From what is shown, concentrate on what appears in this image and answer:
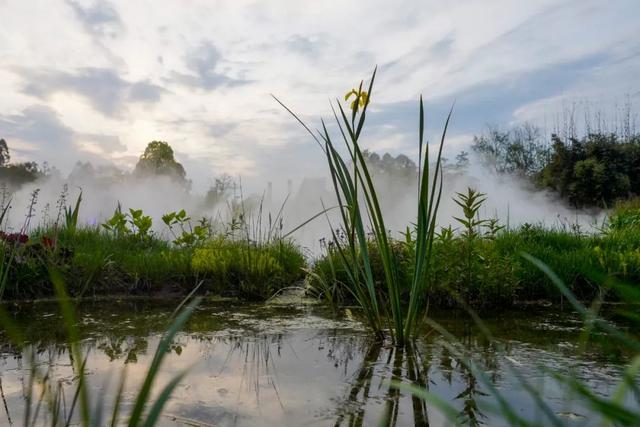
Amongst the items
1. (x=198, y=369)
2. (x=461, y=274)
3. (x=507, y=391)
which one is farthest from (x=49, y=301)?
(x=507, y=391)

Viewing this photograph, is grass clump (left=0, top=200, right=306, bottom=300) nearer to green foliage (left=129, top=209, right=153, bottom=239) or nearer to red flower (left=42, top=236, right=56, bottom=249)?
red flower (left=42, top=236, right=56, bottom=249)

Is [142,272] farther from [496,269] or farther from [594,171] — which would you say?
[594,171]

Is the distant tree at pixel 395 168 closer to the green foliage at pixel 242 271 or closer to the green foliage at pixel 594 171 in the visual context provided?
the green foliage at pixel 594 171

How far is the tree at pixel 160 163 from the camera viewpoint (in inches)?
809

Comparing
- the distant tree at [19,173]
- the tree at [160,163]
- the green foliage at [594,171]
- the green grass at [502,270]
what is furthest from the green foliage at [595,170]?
the distant tree at [19,173]

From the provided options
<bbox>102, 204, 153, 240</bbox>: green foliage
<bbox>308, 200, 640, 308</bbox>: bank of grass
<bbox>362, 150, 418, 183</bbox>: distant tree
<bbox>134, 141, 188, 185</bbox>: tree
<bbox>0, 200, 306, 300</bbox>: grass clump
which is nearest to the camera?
<bbox>308, 200, 640, 308</bbox>: bank of grass

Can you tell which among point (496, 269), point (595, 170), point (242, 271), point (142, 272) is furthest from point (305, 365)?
point (595, 170)

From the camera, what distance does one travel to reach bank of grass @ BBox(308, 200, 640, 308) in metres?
3.44

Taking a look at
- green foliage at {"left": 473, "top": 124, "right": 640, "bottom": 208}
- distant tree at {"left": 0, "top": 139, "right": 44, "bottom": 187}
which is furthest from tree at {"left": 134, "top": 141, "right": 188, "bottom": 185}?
green foliage at {"left": 473, "top": 124, "right": 640, "bottom": 208}

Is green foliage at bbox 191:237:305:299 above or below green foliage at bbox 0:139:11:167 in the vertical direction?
below

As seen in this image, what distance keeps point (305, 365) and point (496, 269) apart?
75.0 inches

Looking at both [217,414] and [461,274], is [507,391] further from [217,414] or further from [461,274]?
[461,274]

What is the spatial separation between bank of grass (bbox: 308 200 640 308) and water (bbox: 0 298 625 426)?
316 millimetres

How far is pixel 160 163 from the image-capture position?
2070 cm
